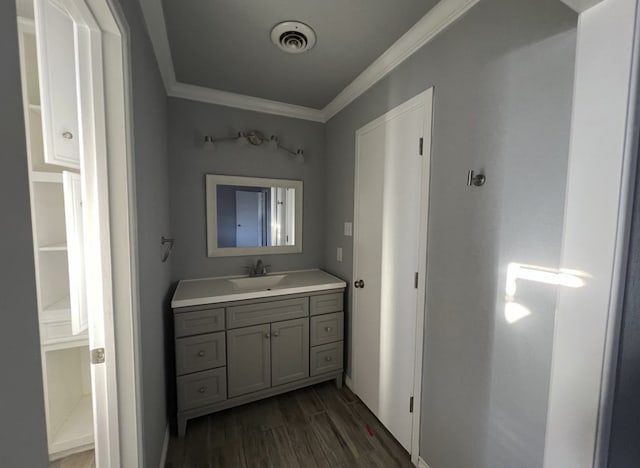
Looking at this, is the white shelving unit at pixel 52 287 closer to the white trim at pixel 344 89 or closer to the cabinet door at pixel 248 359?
the white trim at pixel 344 89

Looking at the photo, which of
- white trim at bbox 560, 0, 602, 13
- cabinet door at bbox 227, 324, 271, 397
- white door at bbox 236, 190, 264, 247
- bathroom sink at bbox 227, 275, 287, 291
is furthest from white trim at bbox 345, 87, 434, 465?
white door at bbox 236, 190, 264, 247

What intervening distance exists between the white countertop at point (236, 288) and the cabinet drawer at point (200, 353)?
24 centimetres

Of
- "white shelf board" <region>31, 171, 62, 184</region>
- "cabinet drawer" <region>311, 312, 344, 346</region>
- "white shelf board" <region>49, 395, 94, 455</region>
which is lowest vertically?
"white shelf board" <region>49, 395, 94, 455</region>

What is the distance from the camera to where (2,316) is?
0.33 meters

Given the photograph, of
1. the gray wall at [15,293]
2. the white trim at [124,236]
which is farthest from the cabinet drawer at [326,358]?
the gray wall at [15,293]

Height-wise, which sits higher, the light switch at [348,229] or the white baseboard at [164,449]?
the light switch at [348,229]

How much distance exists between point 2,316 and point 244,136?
2.05 m

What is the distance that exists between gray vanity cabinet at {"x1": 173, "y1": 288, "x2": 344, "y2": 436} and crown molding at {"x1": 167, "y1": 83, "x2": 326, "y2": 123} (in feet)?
5.29

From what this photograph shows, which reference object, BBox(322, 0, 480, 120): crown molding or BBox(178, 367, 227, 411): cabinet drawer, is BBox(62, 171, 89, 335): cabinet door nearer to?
BBox(178, 367, 227, 411): cabinet drawer

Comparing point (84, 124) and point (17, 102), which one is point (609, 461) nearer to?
point (17, 102)

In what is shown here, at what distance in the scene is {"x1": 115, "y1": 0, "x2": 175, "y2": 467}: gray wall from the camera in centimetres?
110

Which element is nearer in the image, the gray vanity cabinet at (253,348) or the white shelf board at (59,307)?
the white shelf board at (59,307)

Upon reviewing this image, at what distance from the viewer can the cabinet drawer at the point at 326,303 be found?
2078 mm

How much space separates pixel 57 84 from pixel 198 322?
1373 mm
